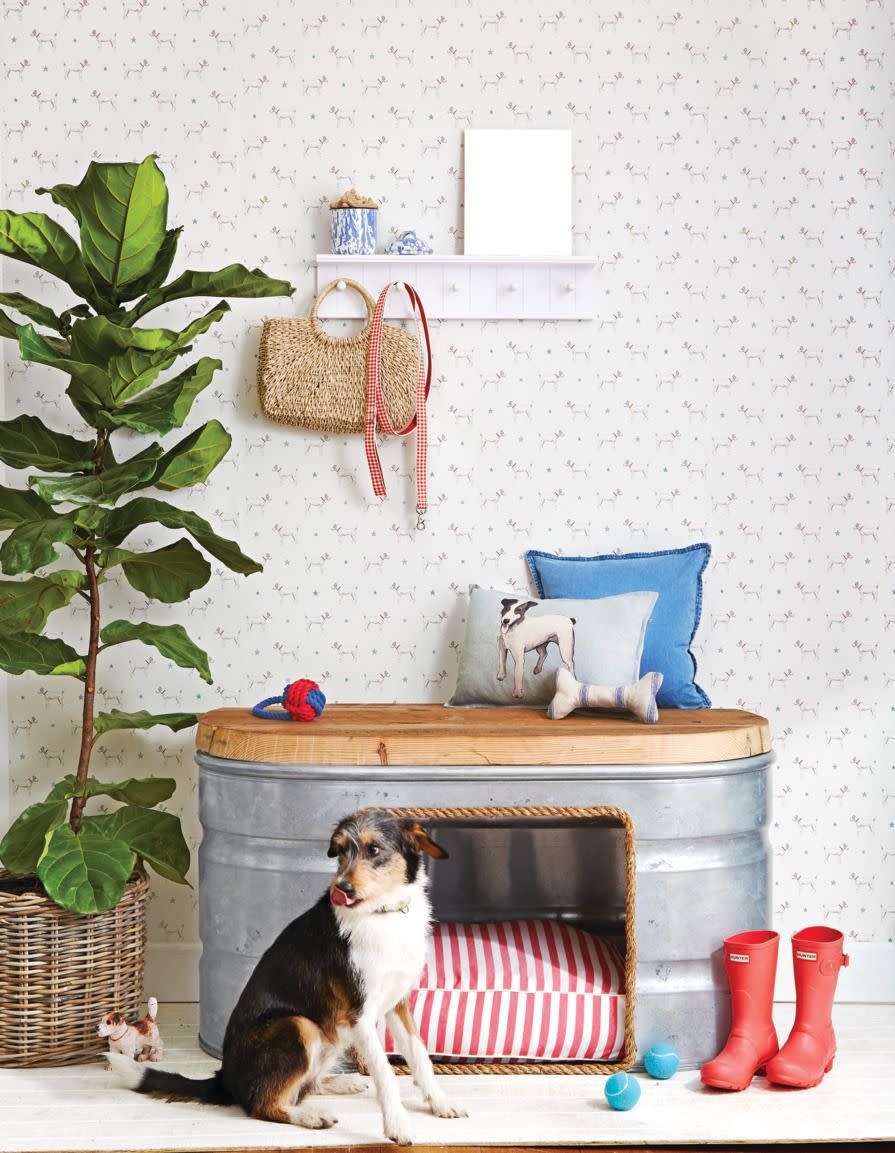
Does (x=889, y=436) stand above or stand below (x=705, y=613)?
above

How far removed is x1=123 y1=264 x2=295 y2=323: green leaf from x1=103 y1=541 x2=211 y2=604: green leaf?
0.52 m

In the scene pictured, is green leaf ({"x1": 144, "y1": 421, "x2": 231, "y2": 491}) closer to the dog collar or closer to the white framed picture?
the white framed picture

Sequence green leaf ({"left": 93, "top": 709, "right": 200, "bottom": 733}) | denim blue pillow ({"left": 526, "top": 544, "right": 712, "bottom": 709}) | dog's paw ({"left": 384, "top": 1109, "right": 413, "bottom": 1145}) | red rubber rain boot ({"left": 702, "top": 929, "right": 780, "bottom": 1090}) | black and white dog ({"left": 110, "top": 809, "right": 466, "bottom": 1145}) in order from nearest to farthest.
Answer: dog's paw ({"left": 384, "top": 1109, "right": 413, "bottom": 1145}) < black and white dog ({"left": 110, "top": 809, "right": 466, "bottom": 1145}) < red rubber rain boot ({"left": 702, "top": 929, "right": 780, "bottom": 1090}) < green leaf ({"left": 93, "top": 709, "right": 200, "bottom": 733}) < denim blue pillow ({"left": 526, "top": 544, "right": 712, "bottom": 709})

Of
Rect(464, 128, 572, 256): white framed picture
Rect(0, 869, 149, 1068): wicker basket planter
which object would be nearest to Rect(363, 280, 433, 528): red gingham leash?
Rect(464, 128, 572, 256): white framed picture

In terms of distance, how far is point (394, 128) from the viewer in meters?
2.96

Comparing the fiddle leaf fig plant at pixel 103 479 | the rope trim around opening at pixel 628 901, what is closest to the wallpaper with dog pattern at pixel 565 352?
the fiddle leaf fig plant at pixel 103 479

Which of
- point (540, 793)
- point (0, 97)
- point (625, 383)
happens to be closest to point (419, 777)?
point (540, 793)

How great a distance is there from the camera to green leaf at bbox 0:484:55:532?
257 cm

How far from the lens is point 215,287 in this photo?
2.59m

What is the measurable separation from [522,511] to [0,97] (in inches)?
64.9

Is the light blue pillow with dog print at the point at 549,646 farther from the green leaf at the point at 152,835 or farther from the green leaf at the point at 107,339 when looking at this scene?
the green leaf at the point at 107,339

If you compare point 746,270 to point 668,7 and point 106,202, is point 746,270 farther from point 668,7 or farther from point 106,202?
point 106,202

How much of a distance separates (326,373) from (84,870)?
1.27 metres

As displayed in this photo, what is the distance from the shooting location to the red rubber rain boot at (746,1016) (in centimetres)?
230
